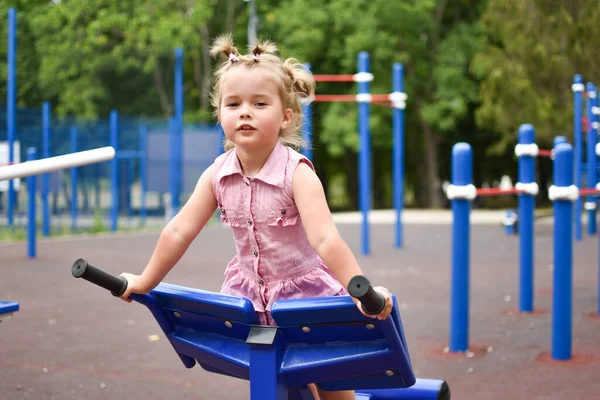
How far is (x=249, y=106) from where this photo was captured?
2.28 m

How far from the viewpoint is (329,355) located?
2.12m

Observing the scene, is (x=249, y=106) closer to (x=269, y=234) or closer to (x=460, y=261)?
(x=269, y=234)

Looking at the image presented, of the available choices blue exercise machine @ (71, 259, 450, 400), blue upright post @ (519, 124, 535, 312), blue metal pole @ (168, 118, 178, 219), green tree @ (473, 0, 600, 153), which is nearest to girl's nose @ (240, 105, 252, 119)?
blue exercise machine @ (71, 259, 450, 400)

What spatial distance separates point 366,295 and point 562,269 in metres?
2.88

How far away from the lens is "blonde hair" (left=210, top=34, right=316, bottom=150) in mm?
2328

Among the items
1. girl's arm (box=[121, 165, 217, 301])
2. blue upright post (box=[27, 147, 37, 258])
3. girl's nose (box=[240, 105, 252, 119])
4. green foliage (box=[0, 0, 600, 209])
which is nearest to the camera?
girl's nose (box=[240, 105, 252, 119])

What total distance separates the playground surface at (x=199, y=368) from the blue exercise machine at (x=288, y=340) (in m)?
1.69

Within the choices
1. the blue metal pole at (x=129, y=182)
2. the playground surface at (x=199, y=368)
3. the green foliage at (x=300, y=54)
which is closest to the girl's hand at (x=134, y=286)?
the playground surface at (x=199, y=368)

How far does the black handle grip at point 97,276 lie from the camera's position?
199cm

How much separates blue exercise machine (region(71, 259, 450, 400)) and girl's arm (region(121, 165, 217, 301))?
0.09 metres

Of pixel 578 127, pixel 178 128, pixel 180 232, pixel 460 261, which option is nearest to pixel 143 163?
pixel 178 128

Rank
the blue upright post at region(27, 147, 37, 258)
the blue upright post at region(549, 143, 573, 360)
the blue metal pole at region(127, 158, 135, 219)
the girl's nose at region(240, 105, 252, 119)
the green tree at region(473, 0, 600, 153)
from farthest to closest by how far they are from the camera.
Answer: the blue metal pole at region(127, 158, 135, 219) → the green tree at region(473, 0, 600, 153) → the blue upright post at region(27, 147, 37, 258) → the blue upright post at region(549, 143, 573, 360) → the girl's nose at region(240, 105, 252, 119)

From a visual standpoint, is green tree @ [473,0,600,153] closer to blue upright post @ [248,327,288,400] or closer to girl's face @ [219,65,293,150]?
girl's face @ [219,65,293,150]

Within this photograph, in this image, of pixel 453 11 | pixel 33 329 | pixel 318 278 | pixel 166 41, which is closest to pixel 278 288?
pixel 318 278
